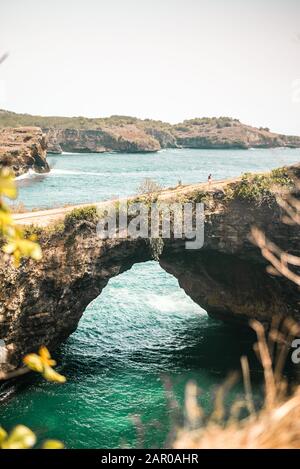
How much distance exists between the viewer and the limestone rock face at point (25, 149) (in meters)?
92.6

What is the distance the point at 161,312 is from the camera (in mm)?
37531

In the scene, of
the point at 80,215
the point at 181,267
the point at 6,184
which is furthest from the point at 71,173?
the point at 6,184

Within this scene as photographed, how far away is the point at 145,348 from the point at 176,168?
83279mm

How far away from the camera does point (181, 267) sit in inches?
1375

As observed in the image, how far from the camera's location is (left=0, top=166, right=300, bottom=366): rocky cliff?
2564 cm

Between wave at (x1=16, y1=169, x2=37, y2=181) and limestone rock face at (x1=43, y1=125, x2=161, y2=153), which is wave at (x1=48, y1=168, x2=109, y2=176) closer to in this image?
wave at (x1=16, y1=169, x2=37, y2=181)

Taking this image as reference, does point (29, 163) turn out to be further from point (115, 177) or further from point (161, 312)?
point (161, 312)

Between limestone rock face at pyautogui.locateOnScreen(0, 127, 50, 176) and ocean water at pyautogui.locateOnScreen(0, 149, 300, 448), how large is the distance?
5457 centimetres

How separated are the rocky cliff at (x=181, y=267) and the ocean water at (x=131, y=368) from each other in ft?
7.50

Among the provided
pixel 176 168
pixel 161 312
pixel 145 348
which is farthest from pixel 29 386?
pixel 176 168

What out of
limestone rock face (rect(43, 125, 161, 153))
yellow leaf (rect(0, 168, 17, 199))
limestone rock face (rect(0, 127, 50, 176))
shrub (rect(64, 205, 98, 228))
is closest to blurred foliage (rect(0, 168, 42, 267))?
yellow leaf (rect(0, 168, 17, 199))

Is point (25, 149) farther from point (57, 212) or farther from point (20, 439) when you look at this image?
point (20, 439)

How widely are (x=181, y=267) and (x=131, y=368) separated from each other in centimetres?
900

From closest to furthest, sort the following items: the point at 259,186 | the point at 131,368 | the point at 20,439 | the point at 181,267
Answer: the point at 20,439
the point at 131,368
the point at 259,186
the point at 181,267
